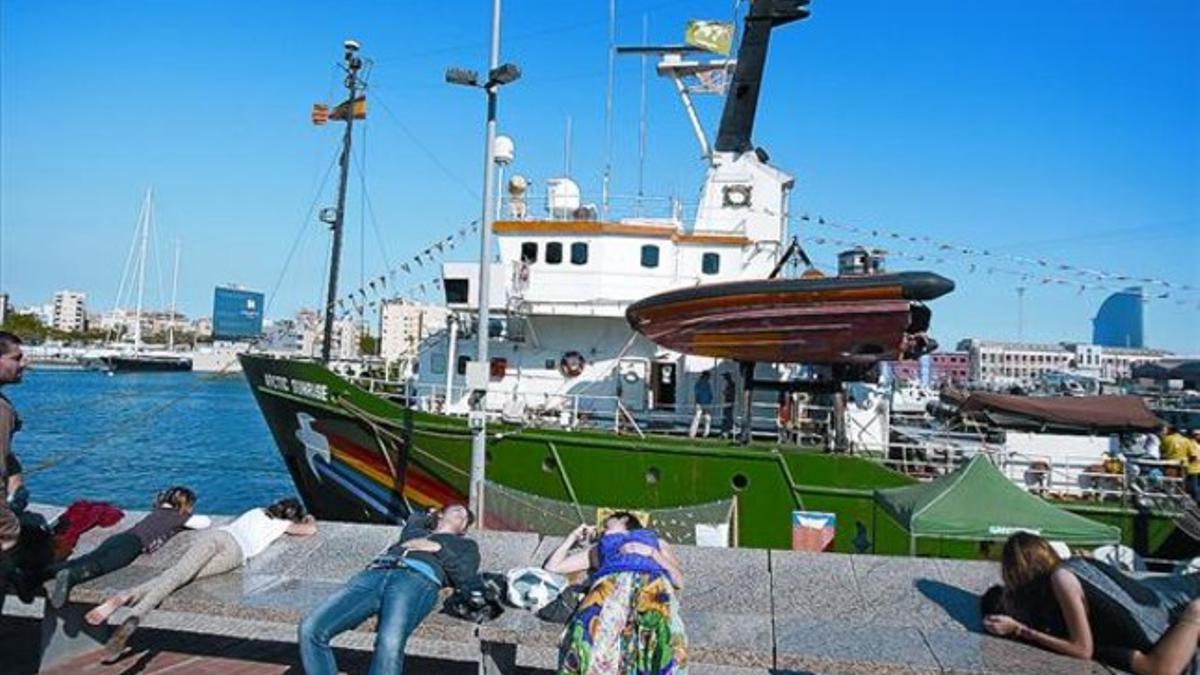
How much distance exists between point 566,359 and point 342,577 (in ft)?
32.0

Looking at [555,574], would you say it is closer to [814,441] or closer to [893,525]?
[893,525]

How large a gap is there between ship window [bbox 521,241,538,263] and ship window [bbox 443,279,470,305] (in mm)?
1302

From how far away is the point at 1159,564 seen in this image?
37.8 feet

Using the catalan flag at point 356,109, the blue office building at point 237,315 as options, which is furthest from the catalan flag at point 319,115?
the blue office building at point 237,315

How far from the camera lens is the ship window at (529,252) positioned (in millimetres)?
15805

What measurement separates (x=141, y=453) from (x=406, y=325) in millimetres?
11757

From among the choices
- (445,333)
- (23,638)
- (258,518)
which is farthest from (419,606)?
(445,333)

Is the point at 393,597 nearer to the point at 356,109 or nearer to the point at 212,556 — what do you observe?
the point at 212,556

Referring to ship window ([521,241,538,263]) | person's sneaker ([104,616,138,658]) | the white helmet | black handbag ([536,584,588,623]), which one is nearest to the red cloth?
person's sneaker ([104,616,138,658])

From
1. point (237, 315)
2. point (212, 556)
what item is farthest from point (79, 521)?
point (237, 315)

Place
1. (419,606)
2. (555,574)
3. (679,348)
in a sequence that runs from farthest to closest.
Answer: (679,348) < (555,574) < (419,606)

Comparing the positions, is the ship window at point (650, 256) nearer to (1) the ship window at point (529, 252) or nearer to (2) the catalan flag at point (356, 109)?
(1) the ship window at point (529, 252)

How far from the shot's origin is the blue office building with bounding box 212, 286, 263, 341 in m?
126

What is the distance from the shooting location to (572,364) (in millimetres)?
15289
